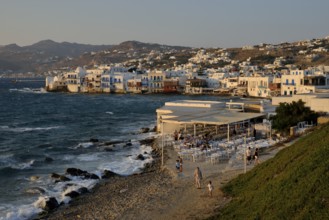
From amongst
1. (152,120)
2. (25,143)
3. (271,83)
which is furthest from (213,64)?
(25,143)


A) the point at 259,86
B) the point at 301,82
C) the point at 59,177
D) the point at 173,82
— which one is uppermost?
the point at 301,82

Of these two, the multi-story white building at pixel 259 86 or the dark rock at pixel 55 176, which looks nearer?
the dark rock at pixel 55 176

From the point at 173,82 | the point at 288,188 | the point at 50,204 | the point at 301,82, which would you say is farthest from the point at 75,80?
the point at 288,188

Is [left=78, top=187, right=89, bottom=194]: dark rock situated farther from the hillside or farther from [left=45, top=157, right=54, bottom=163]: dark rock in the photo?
[left=45, top=157, right=54, bottom=163]: dark rock

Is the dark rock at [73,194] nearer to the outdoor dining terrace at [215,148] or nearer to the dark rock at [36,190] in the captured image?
the dark rock at [36,190]

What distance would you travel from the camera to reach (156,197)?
15.6 metres

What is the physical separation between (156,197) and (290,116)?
11.8 m

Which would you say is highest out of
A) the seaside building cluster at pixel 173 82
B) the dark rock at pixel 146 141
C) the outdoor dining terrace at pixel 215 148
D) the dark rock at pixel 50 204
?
the seaside building cluster at pixel 173 82

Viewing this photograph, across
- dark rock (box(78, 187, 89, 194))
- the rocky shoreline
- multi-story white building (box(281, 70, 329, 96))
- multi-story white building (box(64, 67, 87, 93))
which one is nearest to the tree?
the rocky shoreline

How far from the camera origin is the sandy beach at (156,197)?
13828 mm

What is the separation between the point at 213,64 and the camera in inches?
6609

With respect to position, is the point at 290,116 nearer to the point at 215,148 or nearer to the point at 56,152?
the point at 215,148

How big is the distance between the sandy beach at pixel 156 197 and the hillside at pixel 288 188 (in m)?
0.95

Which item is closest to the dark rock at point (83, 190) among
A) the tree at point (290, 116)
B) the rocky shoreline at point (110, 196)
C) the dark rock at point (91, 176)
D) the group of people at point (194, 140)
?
the rocky shoreline at point (110, 196)
